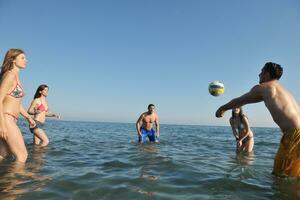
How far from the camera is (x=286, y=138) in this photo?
5055 mm

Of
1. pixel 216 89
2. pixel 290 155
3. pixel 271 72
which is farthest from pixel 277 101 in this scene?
pixel 216 89

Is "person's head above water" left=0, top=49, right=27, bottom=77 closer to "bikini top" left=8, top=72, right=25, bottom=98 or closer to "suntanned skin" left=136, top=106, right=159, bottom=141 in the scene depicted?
"bikini top" left=8, top=72, right=25, bottom=98

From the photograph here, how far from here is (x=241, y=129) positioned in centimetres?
1041

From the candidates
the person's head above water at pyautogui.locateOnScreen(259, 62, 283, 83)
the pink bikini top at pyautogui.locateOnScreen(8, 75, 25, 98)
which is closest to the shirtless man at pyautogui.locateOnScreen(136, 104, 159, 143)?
the pink bikini top at pyautogui.locateOnScreen(8, 75, 25, 98)

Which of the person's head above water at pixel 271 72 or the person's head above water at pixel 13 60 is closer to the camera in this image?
the person's head above water at pixel 271 72

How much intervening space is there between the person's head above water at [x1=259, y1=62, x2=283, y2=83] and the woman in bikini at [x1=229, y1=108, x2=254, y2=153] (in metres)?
5.12

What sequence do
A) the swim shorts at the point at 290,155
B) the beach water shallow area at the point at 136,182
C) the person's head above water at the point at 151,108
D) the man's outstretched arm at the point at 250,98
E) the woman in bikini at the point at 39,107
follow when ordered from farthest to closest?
1. the person's head above water at the point at 151,108
2. the woman in bikini at the point at 39,107
3. the man's outstretched arm at the point at 250,98
4. the swim shorts at the point at 290,155
5. the beach water shallow area at the point at 136,182

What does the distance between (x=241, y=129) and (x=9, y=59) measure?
767 centimetres

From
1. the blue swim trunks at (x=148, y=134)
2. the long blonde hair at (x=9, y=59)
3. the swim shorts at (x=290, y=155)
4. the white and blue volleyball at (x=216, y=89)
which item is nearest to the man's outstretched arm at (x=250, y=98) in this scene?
the swim shorts at (x=290, y=155)

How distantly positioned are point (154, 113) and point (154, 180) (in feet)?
31.0

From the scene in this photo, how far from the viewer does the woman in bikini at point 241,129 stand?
33.8 feet

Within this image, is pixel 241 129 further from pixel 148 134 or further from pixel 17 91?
pixel 17 91

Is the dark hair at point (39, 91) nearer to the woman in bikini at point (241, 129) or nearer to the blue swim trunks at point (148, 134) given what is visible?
the blue swim trunks at point (148, 134)

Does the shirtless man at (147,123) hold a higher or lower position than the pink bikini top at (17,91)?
lower
